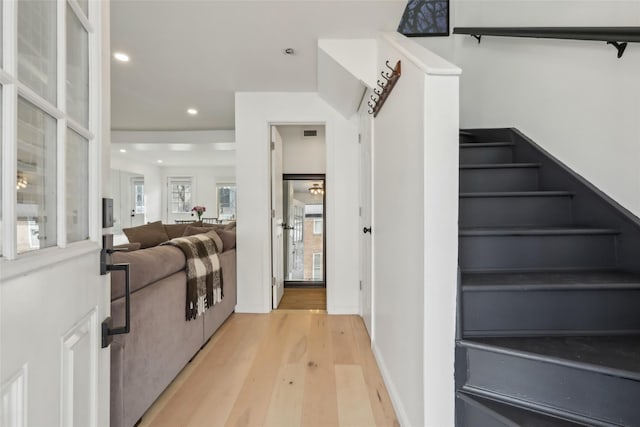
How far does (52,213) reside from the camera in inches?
27.8

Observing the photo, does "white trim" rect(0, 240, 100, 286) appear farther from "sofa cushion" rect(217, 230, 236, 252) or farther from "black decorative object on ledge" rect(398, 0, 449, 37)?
"black decorative object on ledge" rect(398, 0, 449, 37)

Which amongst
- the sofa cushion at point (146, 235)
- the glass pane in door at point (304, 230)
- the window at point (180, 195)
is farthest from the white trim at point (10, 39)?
the window at point (180, 195)

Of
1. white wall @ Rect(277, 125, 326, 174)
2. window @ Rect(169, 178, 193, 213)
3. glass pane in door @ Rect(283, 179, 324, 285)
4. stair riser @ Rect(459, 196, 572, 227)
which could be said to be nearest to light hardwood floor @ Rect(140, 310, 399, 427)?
stair riser @ Rect(459, 196, 572, 227)

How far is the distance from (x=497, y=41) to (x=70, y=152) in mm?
2900

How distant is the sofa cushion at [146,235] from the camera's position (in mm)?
3648

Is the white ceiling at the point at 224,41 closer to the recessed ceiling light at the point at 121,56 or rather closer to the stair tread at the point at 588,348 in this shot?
the recessed ceiling light at the point at 121,56

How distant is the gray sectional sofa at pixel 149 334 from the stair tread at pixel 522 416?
151cm

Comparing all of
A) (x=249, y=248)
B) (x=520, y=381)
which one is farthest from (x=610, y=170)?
(x=249, y=248)

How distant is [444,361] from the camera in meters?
1.21

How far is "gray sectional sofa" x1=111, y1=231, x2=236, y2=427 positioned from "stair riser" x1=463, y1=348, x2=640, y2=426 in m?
1.48

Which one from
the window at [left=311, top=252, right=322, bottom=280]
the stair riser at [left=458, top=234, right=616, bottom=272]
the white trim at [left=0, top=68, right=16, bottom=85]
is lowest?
the window at [left=311, top=252, right=322, bottom=280]

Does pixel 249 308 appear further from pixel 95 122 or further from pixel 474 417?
pixel 95 122

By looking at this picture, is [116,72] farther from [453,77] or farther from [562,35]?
[562,35]

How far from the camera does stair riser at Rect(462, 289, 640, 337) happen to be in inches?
51.9
